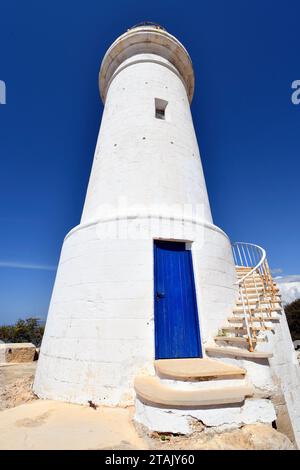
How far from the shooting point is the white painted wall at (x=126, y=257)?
4.30m

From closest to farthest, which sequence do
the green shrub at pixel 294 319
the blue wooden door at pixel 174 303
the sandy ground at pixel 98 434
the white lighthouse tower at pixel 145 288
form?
the sandy ground at pixel 98 434 → the white lighthouse tower at pixel 145 288 → the blue wooden door at pixel 174 303 → the green shrub at pixel 294 319

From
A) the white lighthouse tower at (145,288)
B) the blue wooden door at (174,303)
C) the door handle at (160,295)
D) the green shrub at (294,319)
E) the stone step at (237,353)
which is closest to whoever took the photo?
the stone step at (237,353)

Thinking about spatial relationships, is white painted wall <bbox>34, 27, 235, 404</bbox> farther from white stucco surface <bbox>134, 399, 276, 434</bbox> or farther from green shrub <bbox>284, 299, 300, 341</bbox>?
green shrub <bbox>284, 299, 300, 341</bbox>

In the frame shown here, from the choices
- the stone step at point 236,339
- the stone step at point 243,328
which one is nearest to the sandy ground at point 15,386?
the stone step at point 236,339

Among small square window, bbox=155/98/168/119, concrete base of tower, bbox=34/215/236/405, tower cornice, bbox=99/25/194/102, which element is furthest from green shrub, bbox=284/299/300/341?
tower cornice, bbox=99/25/194/102

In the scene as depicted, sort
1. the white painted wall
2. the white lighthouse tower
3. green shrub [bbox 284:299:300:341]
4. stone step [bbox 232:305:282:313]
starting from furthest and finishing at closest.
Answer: green shrub [bbox 284:299:300:341]
stone step [bbox 232:305:282:313]
the white painted wall
the white lighthouse tower

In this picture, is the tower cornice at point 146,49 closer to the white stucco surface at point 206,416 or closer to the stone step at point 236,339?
the stone step at point 236,339

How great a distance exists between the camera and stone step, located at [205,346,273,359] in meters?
3.68

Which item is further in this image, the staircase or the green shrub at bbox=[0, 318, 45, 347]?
the green shrub at bbox=[0, 318, 45, 347]

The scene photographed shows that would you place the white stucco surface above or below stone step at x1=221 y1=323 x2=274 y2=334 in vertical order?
below

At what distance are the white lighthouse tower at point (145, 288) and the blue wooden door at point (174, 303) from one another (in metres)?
0.02

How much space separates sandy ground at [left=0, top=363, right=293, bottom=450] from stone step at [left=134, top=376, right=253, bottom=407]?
0.31 m

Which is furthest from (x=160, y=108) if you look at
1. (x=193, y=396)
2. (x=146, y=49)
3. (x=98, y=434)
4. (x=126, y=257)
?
(x=98, y=434)
